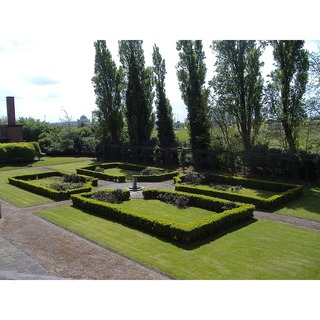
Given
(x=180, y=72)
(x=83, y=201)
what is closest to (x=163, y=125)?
(x=180, y=72)

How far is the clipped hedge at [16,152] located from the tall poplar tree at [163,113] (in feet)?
45.3

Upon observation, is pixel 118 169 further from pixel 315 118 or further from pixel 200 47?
pixel 315 118

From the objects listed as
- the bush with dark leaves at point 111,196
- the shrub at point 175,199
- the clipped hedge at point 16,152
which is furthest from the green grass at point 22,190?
the shrub at point 175,199

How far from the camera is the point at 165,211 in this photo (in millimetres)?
14867

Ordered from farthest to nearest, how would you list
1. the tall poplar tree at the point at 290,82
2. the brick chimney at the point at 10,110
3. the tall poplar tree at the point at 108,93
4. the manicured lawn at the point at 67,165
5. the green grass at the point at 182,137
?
1. the brick chimney at the point at 10,110
2. the tall poplar tree at the point at 108,93
3. the green grass at the point at 182,137
4. the manicured lawn at the point at 67,165
5. the tall poplar tree at the point at 290,82

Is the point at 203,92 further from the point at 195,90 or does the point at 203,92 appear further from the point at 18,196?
the point at 18,196

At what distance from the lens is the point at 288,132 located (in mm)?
23391

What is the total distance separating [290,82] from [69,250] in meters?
19.8

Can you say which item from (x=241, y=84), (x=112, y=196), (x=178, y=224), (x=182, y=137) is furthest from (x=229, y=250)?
(x=182, y=137)

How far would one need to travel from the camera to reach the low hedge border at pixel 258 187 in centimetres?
1525

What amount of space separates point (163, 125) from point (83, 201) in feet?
60.2

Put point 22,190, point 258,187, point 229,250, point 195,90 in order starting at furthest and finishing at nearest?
1. point 195,90
2. point 22,190
3. point 258,187
4. point 229,250

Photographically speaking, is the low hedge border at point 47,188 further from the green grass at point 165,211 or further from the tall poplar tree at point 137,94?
the tall poplar tree at point 137,94

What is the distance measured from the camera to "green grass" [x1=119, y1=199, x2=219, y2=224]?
1380cm
